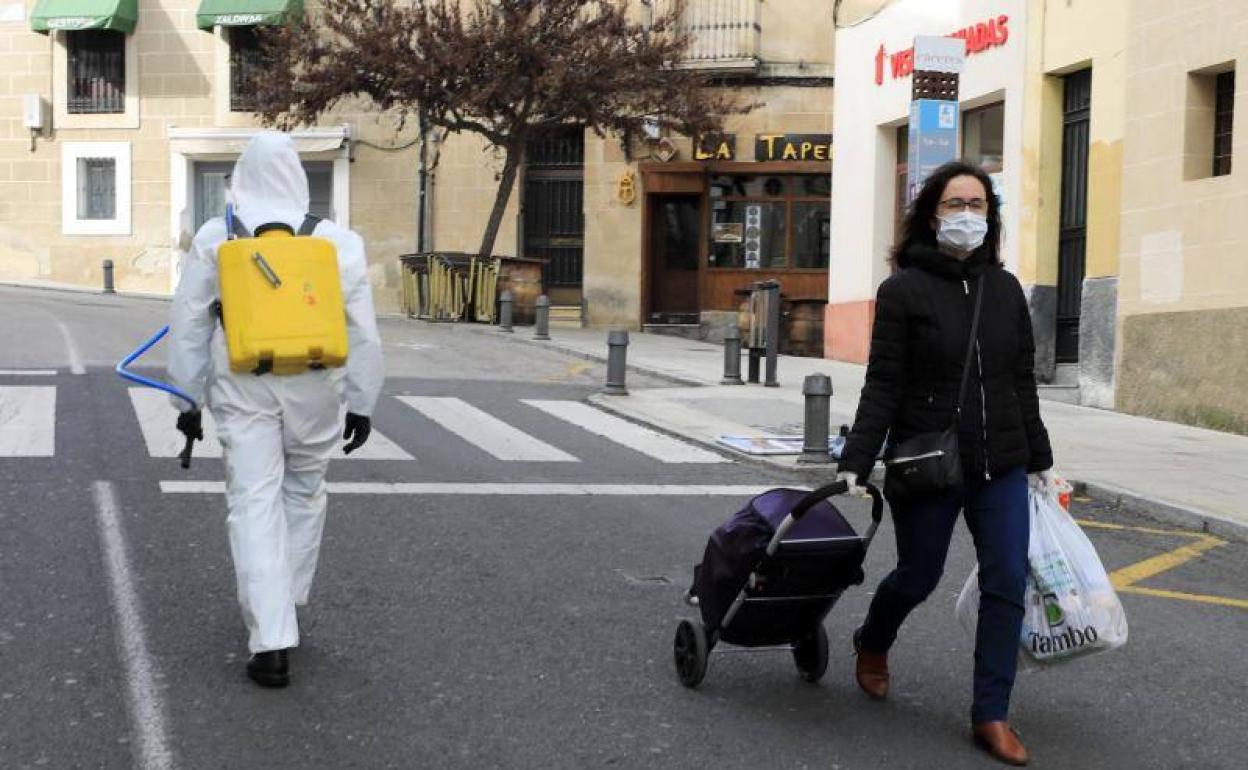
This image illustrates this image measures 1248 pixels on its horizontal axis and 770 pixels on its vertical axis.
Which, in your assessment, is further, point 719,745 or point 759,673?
point 759,673

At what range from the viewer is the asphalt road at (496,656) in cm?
450

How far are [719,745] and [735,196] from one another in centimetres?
2494

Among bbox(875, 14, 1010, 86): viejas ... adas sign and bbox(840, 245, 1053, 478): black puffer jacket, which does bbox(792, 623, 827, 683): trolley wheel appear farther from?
bbox(875, 14, 1010, 86): viejas ... adas sign

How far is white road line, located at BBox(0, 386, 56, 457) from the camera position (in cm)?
987

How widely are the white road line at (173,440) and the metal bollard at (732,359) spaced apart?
235 inches

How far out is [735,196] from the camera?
29.0 meters

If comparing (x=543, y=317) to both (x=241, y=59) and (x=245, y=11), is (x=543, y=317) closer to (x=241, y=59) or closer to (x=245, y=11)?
(x=245, y=11)

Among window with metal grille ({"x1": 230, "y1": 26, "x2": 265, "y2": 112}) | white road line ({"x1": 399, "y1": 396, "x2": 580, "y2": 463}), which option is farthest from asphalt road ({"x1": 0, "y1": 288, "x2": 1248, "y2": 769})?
window with metal grille ({"x1": 230, "y1": 26, "x2": 265, "y2": 112})

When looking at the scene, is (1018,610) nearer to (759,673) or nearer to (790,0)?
(759,673)

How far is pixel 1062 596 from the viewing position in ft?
15.0

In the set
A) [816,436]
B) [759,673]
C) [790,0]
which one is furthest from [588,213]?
[759,673]

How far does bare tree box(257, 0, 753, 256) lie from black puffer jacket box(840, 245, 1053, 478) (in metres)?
21.0

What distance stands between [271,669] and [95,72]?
31.1m

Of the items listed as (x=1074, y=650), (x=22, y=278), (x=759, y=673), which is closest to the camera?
(x=1074, y=650)
